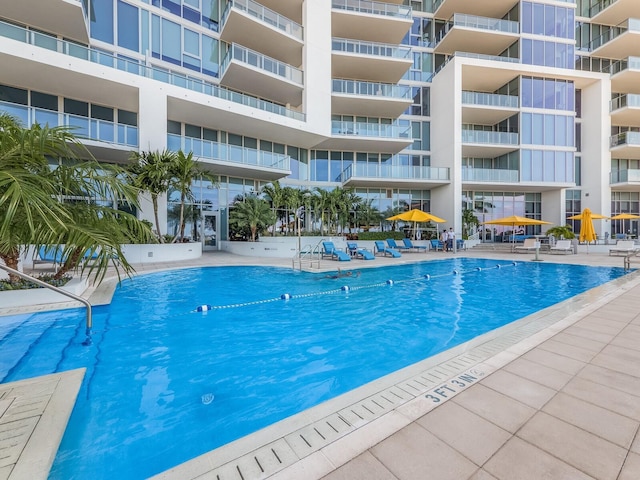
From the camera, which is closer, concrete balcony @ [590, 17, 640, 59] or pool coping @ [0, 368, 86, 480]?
pool coping @ [0, 368, 86, 480]

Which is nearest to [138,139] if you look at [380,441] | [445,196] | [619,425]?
[380,441]

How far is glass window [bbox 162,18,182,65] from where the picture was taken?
1711cm

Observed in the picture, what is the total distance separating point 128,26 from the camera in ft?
52.7

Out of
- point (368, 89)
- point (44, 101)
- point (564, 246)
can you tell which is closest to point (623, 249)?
point (564, 246)

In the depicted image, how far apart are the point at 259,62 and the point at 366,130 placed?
8.25 m

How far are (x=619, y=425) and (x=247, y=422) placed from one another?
3129mm

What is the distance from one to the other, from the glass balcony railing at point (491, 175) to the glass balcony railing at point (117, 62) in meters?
13.8

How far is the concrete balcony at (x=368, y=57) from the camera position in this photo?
20.6 meters

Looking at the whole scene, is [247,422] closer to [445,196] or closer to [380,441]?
[380,441]

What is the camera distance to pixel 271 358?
4410 millimetres

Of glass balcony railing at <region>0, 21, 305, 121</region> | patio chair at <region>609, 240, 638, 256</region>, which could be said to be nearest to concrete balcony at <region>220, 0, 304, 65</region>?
glass balcony railing at <region>0, 21, 305, 121</region>

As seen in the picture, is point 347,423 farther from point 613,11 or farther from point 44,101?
point 613,11

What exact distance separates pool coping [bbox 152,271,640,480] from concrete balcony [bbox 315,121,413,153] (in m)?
19.0

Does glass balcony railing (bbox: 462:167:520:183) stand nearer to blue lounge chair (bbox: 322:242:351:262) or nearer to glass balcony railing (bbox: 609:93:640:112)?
glass balcony railing (bbox: 609:93:640:112)
